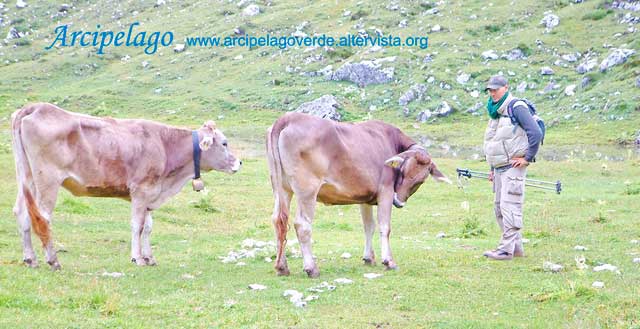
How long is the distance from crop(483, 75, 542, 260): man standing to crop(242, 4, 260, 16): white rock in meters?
62.0

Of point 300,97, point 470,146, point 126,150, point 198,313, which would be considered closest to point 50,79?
point 300,97

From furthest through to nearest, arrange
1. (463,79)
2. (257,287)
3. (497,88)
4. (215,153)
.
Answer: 1. (463,79)
2. (215,153)
3. (497,88)
4. (257,287)

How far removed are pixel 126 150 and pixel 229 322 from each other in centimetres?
499

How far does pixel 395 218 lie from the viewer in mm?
20594

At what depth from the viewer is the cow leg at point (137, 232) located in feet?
43.1

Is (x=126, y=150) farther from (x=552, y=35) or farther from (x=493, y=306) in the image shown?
(x=552, y=35)

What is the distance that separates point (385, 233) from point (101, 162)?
479 centimetres

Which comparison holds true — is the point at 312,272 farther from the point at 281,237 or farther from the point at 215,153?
the point at 215,153

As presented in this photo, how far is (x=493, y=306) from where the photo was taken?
10281 millimetres

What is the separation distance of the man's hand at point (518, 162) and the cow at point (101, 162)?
518cm

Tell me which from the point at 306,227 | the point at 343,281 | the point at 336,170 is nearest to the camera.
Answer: the point at 343,281

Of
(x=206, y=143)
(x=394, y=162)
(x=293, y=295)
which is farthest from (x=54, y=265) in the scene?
(x=394, y=162)

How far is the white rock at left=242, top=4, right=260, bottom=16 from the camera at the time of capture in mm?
73750

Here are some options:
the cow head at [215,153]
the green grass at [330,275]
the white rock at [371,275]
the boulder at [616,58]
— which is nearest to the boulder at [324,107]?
the boulder at [616,58]
